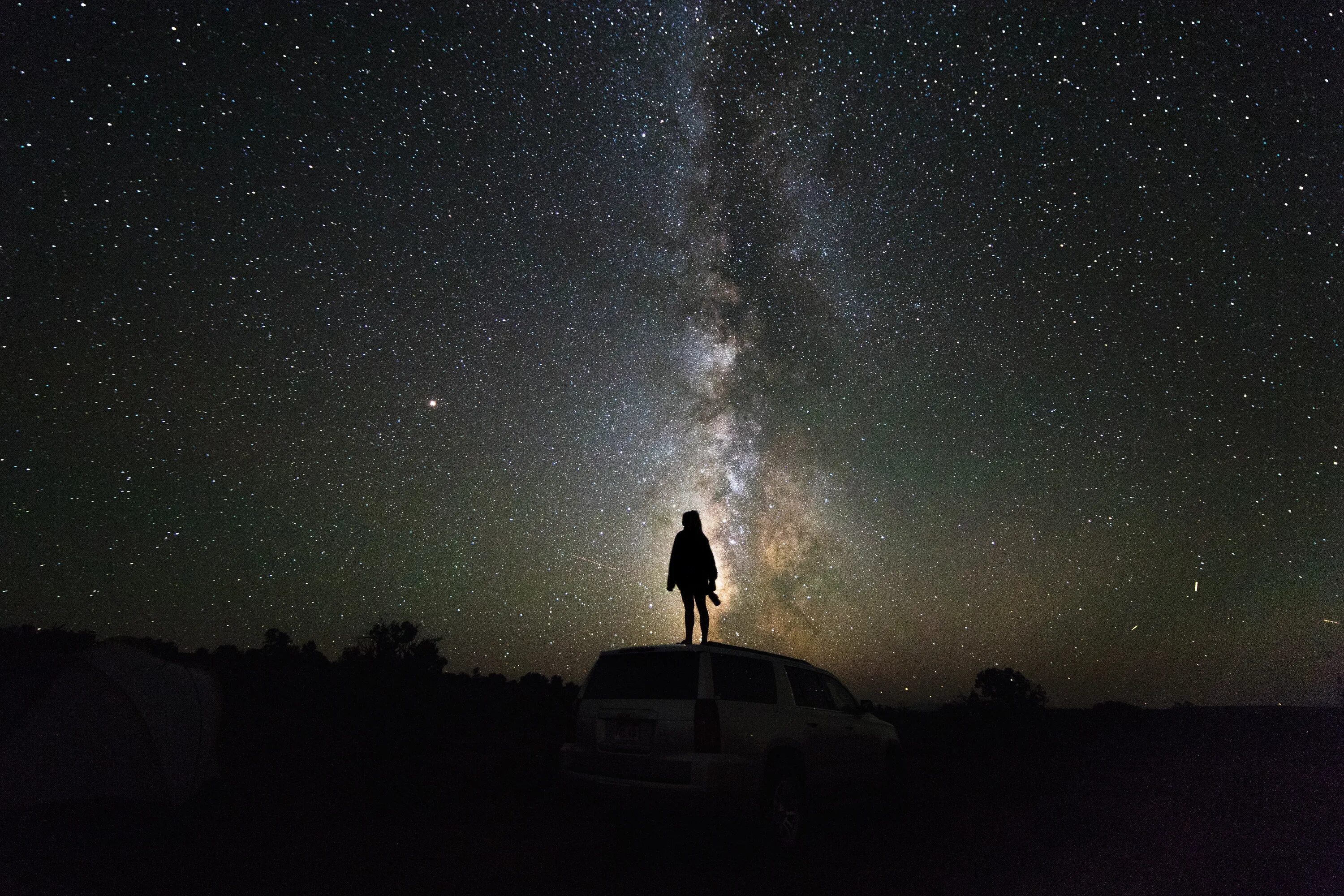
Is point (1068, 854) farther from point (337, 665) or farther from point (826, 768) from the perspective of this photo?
point (337, 665)

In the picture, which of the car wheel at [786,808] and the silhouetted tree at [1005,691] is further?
the silhouetted tree at [1005,691]

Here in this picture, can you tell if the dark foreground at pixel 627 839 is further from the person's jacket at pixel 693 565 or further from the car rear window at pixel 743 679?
the person's jacket at pixel 693 565

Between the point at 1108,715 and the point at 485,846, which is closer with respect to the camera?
the point at 485,846

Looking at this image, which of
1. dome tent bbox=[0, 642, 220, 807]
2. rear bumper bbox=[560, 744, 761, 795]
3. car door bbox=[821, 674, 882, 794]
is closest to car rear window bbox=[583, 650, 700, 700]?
rear bumper bbox=[560, 744, 761, 795]

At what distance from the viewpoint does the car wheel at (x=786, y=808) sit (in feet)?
19.2

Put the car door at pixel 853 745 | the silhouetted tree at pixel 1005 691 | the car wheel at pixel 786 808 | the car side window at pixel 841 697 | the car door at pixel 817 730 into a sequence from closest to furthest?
the car wheel at pixel 786 808
the car door at pixel 817 730
the car door at pixel 853 745
the car side window at pixel 841 697
the silhouetted tree at pixel 1005 691

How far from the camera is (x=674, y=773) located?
5.34 meters

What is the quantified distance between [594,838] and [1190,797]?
8.63 meters

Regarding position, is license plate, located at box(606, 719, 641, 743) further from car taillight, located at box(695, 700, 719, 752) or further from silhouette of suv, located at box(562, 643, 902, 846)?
car taillight, located at box(695, 700, 719, 752)

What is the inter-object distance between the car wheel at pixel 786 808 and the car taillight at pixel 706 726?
85cm

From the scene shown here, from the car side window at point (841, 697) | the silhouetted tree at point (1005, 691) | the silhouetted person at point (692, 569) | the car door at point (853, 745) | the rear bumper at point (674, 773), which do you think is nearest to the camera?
the rear bumper at point (674, 773)

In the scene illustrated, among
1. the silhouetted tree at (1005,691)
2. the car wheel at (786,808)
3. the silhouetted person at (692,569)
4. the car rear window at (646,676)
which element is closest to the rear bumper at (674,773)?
the car wheel at (786,808)

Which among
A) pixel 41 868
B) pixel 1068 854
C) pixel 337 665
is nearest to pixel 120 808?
A: pixel 41 868

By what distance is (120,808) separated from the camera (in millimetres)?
7684
